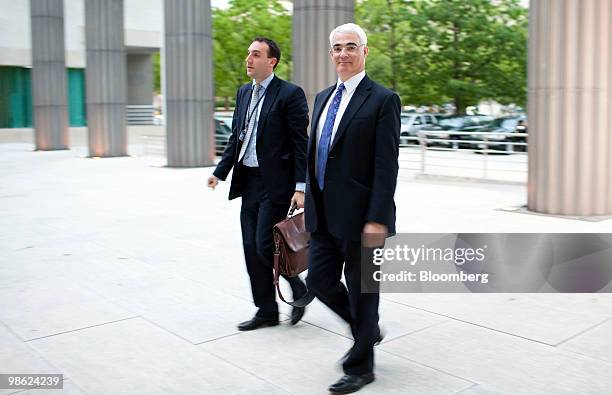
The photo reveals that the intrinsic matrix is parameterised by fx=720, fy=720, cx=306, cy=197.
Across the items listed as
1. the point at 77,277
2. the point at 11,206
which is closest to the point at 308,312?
the point at 77,277

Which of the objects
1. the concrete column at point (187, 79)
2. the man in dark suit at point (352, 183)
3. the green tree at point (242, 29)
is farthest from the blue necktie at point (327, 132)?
the green tree at point (242, 29)

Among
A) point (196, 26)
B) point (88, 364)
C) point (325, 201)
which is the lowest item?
point (88, 364)

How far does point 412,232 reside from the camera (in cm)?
895

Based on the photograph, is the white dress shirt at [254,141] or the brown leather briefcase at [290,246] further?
the white dress shirt at [254,141]

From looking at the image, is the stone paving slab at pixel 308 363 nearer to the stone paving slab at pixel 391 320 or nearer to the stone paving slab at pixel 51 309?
the stone paving slab at pixel 391 320

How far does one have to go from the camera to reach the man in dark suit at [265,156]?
16.2 ft

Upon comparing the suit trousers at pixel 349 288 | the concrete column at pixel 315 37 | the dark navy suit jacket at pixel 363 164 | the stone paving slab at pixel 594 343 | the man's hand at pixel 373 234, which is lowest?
the stone paving slab at pixel 594 343

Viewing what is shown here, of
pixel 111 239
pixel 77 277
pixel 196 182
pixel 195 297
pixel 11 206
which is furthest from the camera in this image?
pixel 196 182

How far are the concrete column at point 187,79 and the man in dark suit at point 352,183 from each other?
50.2 feet

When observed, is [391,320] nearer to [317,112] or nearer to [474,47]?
[317,112]

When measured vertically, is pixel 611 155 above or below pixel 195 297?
above

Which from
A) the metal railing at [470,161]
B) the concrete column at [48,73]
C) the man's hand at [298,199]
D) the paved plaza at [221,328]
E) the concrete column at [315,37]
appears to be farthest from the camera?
the concrete column at [48,73]

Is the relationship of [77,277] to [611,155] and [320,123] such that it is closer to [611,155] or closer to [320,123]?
[320,123]

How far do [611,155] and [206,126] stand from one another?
11641mm
